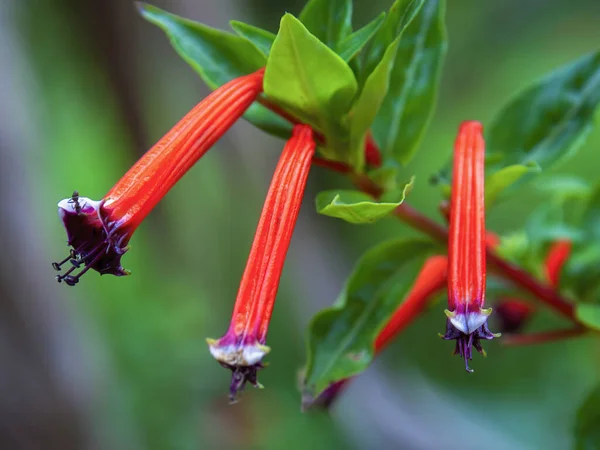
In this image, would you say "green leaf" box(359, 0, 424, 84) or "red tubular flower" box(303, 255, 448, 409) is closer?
"green leaf" box(359, 0, 424, 84)

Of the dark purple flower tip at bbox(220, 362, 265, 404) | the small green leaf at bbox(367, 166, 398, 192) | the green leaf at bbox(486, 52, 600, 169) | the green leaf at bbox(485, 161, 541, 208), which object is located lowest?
the dark purple flower tip at bbox(220, 362, 265, 404)

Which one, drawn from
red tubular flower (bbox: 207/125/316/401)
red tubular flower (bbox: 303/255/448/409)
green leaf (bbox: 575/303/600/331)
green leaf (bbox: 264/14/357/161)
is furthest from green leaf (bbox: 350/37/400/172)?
green leaf (bbox: 575/303/600/331)

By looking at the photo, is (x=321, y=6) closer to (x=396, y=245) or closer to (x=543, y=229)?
(x=396, y=245)

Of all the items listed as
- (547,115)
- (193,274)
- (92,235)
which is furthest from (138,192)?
(193,274)

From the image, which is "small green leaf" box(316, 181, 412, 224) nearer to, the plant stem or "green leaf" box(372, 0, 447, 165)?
"green leaf" box(372, 0, 447, 165)

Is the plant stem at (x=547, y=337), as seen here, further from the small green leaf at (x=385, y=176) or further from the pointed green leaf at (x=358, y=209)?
the pointed green leaf at (x=358, y=209)

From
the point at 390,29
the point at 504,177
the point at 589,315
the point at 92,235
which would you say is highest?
the point at 390,29

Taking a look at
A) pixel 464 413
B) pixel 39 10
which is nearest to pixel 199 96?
pixel 39 10

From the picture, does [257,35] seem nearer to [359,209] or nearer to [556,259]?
[359,209]
